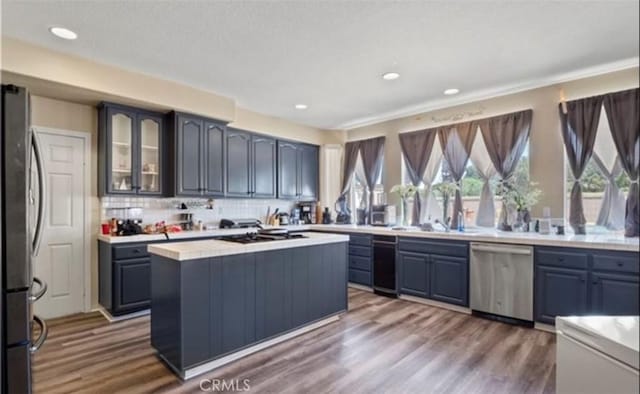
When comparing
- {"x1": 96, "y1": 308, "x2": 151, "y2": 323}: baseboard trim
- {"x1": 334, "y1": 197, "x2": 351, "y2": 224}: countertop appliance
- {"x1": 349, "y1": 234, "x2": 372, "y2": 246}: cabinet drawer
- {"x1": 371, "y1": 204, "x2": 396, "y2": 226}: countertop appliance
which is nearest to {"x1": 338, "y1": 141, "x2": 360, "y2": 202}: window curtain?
{"x1": 334, "y1": 197, "x2": 351, "y2": 224}: countertop appliance

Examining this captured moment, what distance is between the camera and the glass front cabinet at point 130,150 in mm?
3522

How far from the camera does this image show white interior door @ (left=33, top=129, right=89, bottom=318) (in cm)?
338

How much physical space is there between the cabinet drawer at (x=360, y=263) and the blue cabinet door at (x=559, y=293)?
78.3 inches

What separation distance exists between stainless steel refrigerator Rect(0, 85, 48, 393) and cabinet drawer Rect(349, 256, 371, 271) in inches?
140

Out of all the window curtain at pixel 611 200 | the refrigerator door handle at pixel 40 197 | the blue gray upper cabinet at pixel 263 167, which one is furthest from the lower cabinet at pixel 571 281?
the refrigerator door handle at pixel 40 197

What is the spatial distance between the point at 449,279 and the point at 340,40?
2762 mm

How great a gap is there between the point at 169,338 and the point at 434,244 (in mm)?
2875

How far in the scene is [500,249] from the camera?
3287mm

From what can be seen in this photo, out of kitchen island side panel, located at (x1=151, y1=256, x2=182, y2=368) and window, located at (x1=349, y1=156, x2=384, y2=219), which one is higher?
window, located at (x1=349, y1=156, x2=384, y2=219)

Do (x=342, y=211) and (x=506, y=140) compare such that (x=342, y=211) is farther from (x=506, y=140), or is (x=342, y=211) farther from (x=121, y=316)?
(x=121, y=316)

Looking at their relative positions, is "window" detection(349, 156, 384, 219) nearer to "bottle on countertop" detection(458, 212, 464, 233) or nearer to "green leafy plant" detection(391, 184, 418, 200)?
"green leafy plant" detection(391, 184, 418, 200)

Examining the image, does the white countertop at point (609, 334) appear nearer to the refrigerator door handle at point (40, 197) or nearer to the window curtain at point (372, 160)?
the refrigerator door handle at point (40, 197)

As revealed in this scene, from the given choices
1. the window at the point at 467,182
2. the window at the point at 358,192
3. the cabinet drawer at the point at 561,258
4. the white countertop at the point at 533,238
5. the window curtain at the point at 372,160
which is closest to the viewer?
the white countertop at the point at 533,238

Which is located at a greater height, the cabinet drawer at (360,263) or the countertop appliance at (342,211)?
the countertop appliance at (342,211)
